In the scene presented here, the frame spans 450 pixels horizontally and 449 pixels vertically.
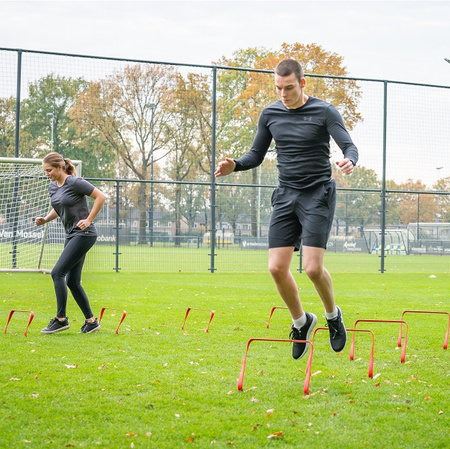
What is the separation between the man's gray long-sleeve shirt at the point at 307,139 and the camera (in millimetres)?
5711

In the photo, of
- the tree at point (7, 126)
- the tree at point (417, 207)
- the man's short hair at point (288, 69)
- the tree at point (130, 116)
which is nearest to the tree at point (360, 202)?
the tree at point (417, 207)

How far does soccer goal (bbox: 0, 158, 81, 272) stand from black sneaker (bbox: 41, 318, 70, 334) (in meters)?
7.09

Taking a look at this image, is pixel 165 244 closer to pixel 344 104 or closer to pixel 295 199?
pixel 344 104

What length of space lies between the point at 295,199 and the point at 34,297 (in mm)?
7058

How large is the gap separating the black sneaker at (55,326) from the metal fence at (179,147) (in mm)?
9663

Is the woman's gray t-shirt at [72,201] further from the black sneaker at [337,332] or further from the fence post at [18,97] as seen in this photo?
the fence post at [18,97]

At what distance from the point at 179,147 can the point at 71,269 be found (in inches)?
512

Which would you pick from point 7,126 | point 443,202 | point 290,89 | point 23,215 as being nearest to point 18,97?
point 7,126

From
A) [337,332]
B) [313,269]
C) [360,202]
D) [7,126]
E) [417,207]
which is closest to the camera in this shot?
[313,269]

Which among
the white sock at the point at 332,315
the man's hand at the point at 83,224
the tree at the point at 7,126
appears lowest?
the white sock at the point at 332,315

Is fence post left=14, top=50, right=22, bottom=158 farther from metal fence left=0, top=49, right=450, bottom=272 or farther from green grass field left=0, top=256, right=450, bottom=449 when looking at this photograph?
green grass field left=0, top=256, right=450, bottom=449

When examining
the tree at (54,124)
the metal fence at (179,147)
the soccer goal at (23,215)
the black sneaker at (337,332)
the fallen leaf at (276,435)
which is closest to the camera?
the fallen leaf at (276,435)

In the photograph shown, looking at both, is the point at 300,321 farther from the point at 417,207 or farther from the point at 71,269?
the point at 417,207

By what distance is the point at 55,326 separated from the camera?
781cm
